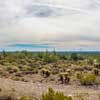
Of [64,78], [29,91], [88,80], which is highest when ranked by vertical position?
[29,91]

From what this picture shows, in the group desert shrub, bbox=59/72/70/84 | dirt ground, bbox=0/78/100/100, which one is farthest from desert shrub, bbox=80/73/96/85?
dirt ground, bbox=0/78/100/100

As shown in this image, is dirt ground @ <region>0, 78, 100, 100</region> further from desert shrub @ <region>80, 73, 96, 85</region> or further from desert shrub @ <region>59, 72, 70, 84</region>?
desert shrub @ <region>59, 72, 70, 84</region>

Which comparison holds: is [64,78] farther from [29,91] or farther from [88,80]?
[29,91]

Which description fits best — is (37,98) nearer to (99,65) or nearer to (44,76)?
(44,76)

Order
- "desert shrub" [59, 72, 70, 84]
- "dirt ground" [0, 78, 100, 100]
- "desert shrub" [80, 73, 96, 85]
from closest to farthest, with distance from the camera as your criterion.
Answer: "dirt ground" [0, 78, 100, 100], "desert shrub" [80, 73, 96, 85], "desert shrub" [59, 72, 70, 84]

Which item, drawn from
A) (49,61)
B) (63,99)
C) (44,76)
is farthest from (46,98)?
(49,61)

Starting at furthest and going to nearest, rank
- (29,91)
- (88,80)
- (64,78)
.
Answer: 1. (64,78)
2. (88,80)
3. (29,91)

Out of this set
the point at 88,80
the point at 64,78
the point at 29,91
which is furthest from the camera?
the point at 64,78

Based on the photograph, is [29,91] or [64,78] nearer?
[29,91]

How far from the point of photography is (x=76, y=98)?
2048cm

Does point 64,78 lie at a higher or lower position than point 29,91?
lower

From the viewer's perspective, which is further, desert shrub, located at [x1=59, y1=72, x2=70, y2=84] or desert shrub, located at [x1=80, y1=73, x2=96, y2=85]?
desert shrub, located at [x1=59, y1=72, x2=70, y2=84]

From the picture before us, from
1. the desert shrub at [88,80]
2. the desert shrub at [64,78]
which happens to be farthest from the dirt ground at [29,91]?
the desert shrub at [64,78]

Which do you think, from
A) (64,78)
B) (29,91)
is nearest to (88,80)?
(64,78)
